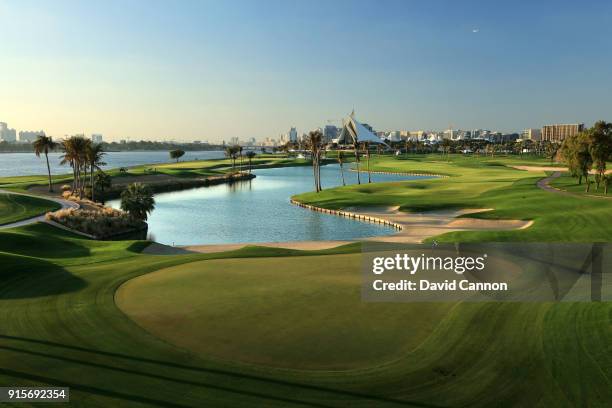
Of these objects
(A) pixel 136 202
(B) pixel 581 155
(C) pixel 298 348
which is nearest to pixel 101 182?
(A) pixel 136 202

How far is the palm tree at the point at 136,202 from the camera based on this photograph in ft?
193

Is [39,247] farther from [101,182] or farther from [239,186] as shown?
[239,186]

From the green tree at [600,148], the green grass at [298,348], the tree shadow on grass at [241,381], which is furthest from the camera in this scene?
the green tree at [600,148]

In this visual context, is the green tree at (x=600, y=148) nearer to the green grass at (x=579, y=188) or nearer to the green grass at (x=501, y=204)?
the green grass at (x=579, y=188)

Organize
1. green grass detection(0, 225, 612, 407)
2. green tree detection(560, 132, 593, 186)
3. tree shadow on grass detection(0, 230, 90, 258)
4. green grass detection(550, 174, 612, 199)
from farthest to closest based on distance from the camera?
1. green tree detection(560, 132, 593, 186)
2. green grass detection(550, 174, 612, 199)
3. tree shadow on grass detection(0, 230, 90, 258)
4. green grass detection(0, 225, 612, 407)

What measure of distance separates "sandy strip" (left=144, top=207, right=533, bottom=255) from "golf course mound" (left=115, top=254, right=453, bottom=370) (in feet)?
61.4

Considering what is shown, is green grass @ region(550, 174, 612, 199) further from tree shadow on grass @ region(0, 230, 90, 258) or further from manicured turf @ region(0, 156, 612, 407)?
tree shadow on grass @ region(0, 230, 90, 258)

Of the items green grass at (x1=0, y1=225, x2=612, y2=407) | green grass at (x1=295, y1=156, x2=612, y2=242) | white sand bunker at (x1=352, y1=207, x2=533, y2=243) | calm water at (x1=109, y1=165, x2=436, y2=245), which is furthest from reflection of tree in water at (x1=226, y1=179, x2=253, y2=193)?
green grass at (x1=0, y1=225, x2=612, y2=407)

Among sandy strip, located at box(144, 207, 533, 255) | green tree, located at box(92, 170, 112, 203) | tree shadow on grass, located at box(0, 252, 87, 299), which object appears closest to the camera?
tree shadow on grass, located at box(0, 252, 87, 299)

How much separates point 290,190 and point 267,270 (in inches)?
3281

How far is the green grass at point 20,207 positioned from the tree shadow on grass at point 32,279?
93.4 ft

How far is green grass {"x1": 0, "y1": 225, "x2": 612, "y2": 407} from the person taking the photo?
38.8ft

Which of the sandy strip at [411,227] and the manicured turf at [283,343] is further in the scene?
the sandy strip at [411,227]

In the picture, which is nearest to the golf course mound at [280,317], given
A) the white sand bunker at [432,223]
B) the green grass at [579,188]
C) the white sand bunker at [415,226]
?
the white sand bunker at [415,226]
